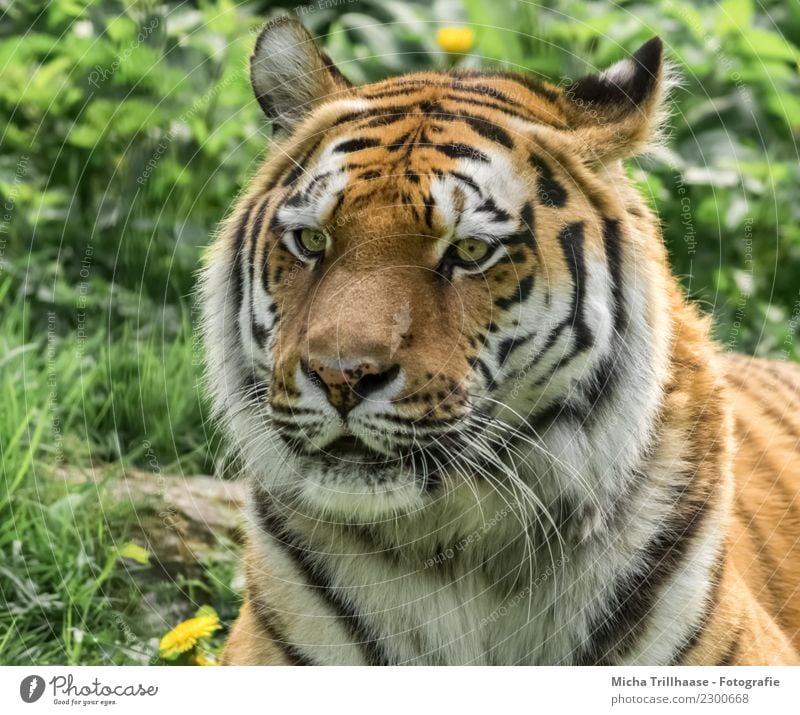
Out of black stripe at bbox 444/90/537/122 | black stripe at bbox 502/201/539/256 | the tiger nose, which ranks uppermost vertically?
black stripe at bbox 444/90/537/122

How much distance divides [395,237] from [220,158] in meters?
1.12

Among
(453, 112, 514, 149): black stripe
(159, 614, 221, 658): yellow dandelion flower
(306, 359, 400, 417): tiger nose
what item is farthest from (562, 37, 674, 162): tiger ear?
(159, 614, 221, 658): yellow dandelion flower

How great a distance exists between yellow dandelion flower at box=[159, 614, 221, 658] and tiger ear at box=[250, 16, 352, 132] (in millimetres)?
862

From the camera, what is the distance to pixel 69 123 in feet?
8.49

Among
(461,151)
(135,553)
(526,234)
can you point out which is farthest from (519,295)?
(135,553)

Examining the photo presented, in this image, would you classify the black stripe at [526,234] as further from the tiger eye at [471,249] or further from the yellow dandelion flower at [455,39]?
the yellow dandelion flower at [455,39]

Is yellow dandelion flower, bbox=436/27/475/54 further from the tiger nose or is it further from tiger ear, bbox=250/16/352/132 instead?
the tiger nose

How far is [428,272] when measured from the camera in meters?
1.50

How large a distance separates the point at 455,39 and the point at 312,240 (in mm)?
864

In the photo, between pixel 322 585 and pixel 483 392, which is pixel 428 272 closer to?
pixel 483 392

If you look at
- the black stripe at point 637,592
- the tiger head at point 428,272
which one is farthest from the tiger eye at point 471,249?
the black stripe at point 637,592

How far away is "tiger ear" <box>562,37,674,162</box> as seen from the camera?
160 centimetres

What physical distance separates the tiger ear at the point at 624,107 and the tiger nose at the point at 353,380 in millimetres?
487
